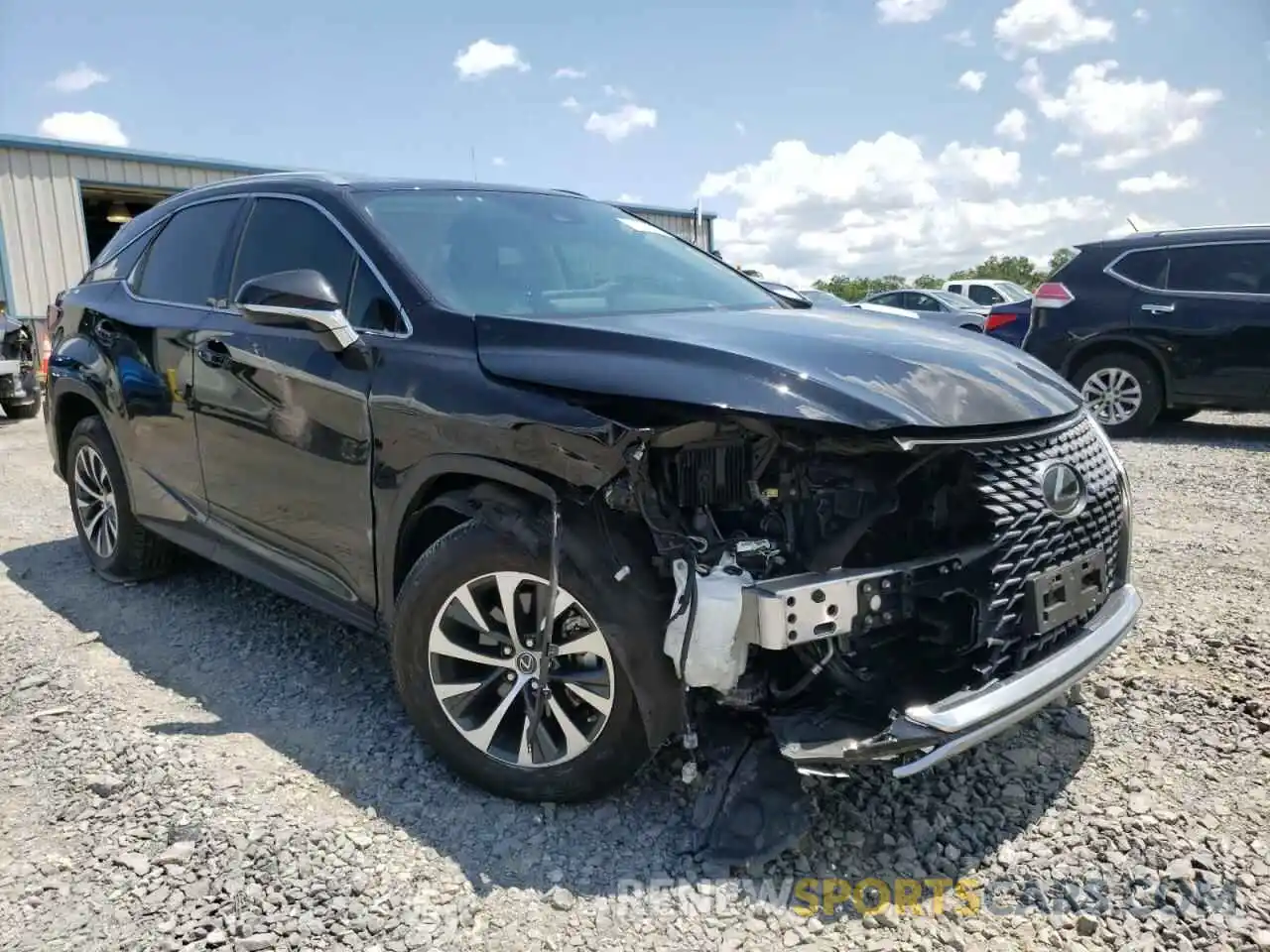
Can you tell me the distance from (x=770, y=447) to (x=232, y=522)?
7.66ft

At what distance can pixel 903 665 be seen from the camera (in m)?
2.51

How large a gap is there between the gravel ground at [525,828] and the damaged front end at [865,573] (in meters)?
0.40

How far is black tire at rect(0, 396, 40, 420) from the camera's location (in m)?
11.0

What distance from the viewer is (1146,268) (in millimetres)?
8211

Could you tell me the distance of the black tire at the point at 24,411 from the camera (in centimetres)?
1099

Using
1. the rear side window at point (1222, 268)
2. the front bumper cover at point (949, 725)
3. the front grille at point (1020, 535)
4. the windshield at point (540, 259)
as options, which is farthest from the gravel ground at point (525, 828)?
the rear side window at point (1222, 268)

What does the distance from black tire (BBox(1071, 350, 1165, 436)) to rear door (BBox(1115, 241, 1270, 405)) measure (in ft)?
0.57

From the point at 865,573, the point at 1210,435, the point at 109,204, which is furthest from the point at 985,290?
the point at 865,573

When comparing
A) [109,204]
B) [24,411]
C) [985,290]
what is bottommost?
[24,411]

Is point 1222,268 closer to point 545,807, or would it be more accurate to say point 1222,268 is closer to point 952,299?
point 545,807

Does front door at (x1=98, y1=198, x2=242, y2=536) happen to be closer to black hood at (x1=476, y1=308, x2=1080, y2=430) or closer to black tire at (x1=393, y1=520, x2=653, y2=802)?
black tire at (x1=393, y1=520, x2=653, y2=802)

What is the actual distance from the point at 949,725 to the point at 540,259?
2124 millimetres

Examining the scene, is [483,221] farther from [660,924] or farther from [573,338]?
[660,924]

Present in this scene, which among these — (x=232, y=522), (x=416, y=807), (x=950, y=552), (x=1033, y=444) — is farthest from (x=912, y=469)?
(x=232, y=522)
